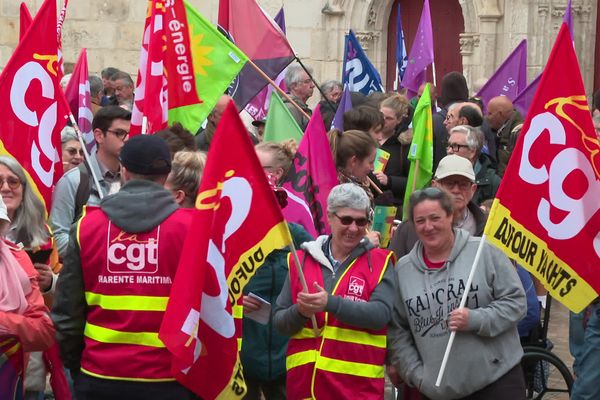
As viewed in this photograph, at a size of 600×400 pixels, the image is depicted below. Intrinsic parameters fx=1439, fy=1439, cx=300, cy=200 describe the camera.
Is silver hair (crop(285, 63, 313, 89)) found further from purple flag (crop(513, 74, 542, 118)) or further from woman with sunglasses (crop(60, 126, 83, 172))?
woman with sunglasses (crop(60, 126, 83, 172))

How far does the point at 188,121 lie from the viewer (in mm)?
9328

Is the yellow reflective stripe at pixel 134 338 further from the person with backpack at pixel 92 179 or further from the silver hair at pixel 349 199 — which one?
the person with backpack at pixel 92 179

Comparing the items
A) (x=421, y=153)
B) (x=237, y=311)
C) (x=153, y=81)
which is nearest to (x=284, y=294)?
(x=237, y=311)

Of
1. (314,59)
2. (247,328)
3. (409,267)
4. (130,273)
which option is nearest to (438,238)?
(409,267)

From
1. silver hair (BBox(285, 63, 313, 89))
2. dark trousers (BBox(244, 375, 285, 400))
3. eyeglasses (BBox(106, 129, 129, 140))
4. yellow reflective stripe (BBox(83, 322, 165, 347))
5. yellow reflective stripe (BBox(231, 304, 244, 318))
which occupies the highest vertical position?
silver hair (BBox(285, 63, 313, 89))

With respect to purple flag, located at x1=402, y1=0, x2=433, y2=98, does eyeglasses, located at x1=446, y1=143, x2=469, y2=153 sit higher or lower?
lower

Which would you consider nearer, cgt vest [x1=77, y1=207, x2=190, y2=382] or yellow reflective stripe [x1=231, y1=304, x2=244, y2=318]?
cgt vest [x1=77, y1=207, x2=190, y2=382]

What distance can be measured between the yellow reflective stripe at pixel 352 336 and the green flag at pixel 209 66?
305cm

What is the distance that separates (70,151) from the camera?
9305mm

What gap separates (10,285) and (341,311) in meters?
1.46

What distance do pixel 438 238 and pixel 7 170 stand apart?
214cm

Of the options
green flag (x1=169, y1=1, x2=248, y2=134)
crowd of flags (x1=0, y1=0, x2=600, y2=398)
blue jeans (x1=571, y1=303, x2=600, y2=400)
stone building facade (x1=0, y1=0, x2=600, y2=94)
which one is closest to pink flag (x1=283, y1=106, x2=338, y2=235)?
crowd of flags (x1=0, y1=0, x2=600, y2=398)

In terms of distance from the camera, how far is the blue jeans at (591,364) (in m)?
7.57

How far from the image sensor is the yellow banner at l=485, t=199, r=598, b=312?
681 cm
